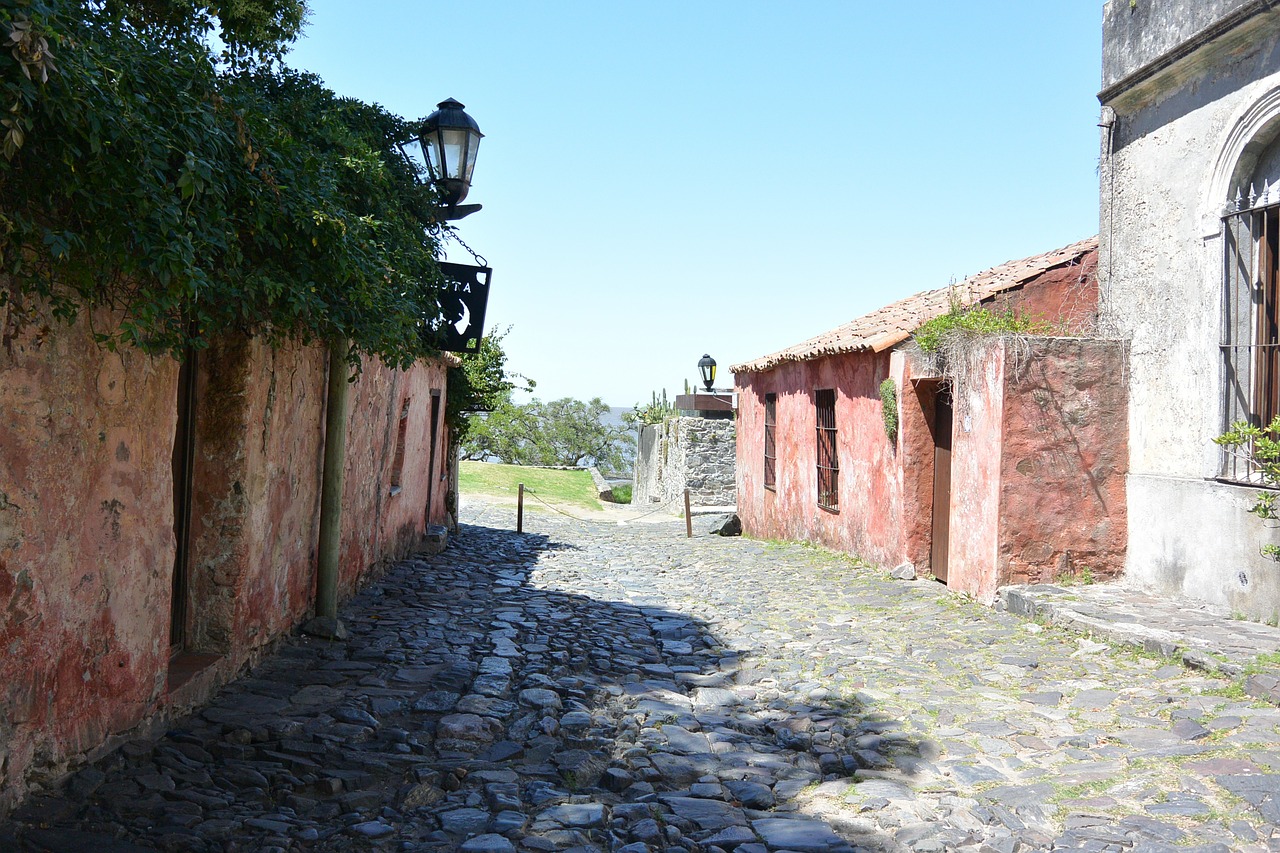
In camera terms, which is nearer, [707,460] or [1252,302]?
[1252,302]

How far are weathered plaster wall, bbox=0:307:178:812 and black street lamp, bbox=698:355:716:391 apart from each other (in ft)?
A: 62.8

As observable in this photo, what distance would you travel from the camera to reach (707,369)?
23.2 meters

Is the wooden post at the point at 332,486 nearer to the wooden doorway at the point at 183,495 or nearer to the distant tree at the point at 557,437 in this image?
the wooden doorway at the point at 183,495

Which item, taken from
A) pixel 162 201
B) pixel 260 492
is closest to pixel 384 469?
pixel 260 492

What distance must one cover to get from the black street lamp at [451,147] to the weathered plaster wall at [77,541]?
12.5ft

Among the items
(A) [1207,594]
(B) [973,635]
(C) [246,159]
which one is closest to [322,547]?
A: (C) [246,159]

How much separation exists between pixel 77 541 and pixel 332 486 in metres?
3.28

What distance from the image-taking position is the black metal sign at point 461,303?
828cm

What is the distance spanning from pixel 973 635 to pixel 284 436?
5050 millimetres

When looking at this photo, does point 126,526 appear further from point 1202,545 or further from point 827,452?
point 827,452

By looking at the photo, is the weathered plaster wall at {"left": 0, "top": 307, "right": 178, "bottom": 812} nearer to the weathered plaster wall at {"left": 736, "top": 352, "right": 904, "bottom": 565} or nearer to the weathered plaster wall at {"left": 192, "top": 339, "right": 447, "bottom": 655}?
the weathered plaster wall at {"left": 192, "top": 339, "right": 447, "bottom": 655}

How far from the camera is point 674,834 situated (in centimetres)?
371

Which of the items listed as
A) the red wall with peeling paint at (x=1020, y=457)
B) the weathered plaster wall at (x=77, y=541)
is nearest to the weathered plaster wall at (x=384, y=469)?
Result: the weathered plaster wall at (x=77, y=541)

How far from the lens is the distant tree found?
134 ft
